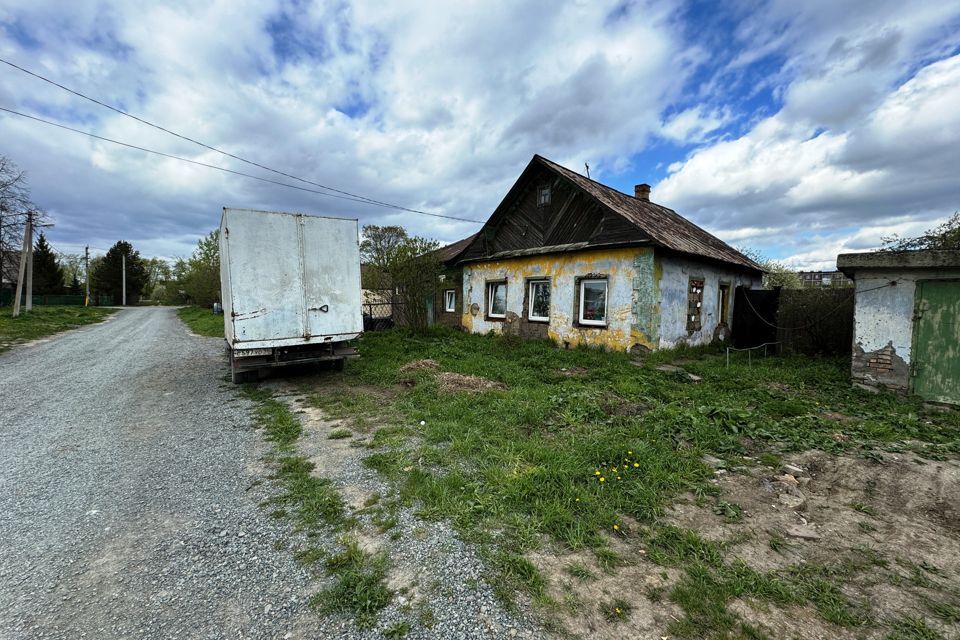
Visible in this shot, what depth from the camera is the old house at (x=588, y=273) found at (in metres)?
10.1

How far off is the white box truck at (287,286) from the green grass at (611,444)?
1.12 m

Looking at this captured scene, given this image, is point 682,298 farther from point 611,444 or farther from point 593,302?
point 611,444

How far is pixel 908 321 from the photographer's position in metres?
6.44

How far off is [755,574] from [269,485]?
157 inches

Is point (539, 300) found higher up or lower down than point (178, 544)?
higher up

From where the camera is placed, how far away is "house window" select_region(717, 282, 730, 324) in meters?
12.9

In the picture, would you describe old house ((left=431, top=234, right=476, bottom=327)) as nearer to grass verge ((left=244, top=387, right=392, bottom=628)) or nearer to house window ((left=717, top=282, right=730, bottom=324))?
house window ((left=717, top=282, right=730, bottom=324))

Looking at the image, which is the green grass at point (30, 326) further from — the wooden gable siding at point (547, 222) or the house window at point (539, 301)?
the house window at point (539, 301)

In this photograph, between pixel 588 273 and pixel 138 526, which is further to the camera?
pixel 588 273

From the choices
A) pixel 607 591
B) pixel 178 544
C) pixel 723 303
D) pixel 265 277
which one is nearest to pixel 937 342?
pixel 723 303

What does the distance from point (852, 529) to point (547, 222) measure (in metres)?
10.7

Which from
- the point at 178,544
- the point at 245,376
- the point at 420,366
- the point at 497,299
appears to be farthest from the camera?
the point at 497,299

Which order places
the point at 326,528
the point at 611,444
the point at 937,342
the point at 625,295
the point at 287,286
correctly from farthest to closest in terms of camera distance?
1. the point at 625,295
2. the point at 287,286
3. the point at 937,342
4. the point at 611,444
5. the point at 326,528

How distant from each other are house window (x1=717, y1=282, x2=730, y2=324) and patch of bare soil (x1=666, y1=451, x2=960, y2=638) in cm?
946
